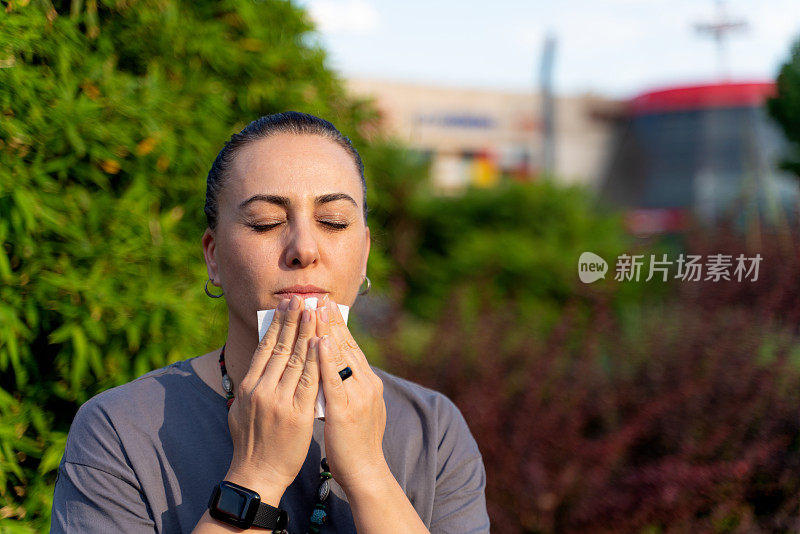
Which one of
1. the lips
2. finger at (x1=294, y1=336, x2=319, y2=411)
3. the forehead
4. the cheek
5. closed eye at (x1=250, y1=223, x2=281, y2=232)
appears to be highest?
the forehead

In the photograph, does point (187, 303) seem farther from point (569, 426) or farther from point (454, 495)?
point (569, 426)

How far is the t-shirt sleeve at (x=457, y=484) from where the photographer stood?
200 cm

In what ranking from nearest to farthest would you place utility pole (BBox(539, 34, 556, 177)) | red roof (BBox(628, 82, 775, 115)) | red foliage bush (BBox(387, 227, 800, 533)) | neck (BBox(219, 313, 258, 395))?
1. neck (BBox(219, 313, 258, 395))
2. red foliage bush (BBox(387, 227, 800, 533))
3. red roof (BBox(628, 82, 775, 115))
4. utility pole (BBox(539, 34, 556, 177))

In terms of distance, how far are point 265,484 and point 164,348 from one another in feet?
4.65

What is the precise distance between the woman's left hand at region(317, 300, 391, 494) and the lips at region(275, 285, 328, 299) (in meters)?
0.10

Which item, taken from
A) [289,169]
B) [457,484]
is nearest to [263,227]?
[289,169]

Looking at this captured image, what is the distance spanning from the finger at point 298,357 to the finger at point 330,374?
0.04 meters

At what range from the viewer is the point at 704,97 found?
29312mm

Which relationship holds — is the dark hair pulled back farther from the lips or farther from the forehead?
the lips

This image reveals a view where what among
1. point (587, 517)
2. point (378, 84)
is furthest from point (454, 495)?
point (378, 84)

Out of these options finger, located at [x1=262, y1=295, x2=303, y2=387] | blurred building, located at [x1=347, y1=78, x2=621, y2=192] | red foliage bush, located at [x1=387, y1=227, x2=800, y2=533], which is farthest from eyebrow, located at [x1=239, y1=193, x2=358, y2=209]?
blurred building, located at [x1=347, y1=78, x2=621, y2=192]

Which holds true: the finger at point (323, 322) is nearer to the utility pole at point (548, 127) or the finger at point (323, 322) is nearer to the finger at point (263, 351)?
the finger at point (263, 351)

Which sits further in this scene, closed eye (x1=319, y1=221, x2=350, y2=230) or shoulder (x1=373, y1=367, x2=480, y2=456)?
shoulder (x1=373, y1=367, x2=480, y2=456)

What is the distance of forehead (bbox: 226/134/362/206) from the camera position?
1.90 meters
